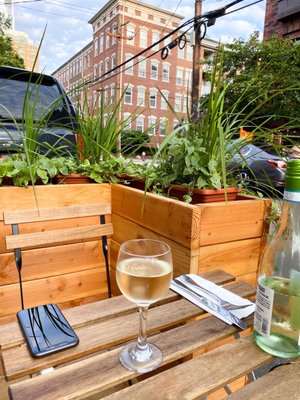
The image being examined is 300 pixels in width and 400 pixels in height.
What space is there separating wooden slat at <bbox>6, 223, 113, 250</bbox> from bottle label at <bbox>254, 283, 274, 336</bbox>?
38.0 inches

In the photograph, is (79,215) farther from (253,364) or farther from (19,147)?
(253,364)

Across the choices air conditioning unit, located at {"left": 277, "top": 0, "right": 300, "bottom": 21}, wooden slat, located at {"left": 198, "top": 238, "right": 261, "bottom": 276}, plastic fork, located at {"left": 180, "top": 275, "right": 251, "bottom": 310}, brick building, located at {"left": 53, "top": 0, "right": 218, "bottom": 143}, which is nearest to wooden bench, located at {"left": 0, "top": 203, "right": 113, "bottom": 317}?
wooden slat, located at {"left": 198, "top": 238, "right": 261, "bottom": 276}

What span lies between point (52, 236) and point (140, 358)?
91 centimetres

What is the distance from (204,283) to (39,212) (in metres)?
0.82

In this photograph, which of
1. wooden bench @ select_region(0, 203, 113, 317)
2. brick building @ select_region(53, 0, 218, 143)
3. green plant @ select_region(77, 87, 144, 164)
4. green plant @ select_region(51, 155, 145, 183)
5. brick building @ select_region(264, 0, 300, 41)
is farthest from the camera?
brick building @ select_region(53, 0, 218, 143)

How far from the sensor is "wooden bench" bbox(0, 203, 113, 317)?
1345 mm

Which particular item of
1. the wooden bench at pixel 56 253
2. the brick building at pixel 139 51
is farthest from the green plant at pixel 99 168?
the brick building at pixel 139 51

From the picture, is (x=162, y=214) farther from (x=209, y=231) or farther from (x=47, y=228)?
(x=47, y=228)

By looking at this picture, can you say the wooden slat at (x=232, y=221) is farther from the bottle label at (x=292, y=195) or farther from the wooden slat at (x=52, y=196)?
the wooden slat at (x=52, y=196)

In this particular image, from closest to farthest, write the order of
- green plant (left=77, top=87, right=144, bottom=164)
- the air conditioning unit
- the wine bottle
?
the wine bottle
green plant (left=77, top=87, right=144, bottom=164)
the air conditioning unit

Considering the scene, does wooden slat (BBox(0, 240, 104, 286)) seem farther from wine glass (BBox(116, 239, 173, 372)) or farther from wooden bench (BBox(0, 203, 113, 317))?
wine glass (BBox(116, 239, 173, 372))

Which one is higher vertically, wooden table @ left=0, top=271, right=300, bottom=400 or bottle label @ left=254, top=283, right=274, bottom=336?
bottle label @ left=254, top=283, right=274, bottom=336

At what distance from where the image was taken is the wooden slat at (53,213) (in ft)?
4.28

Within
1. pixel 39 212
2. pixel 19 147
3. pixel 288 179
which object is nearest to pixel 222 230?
pixel 288 179
